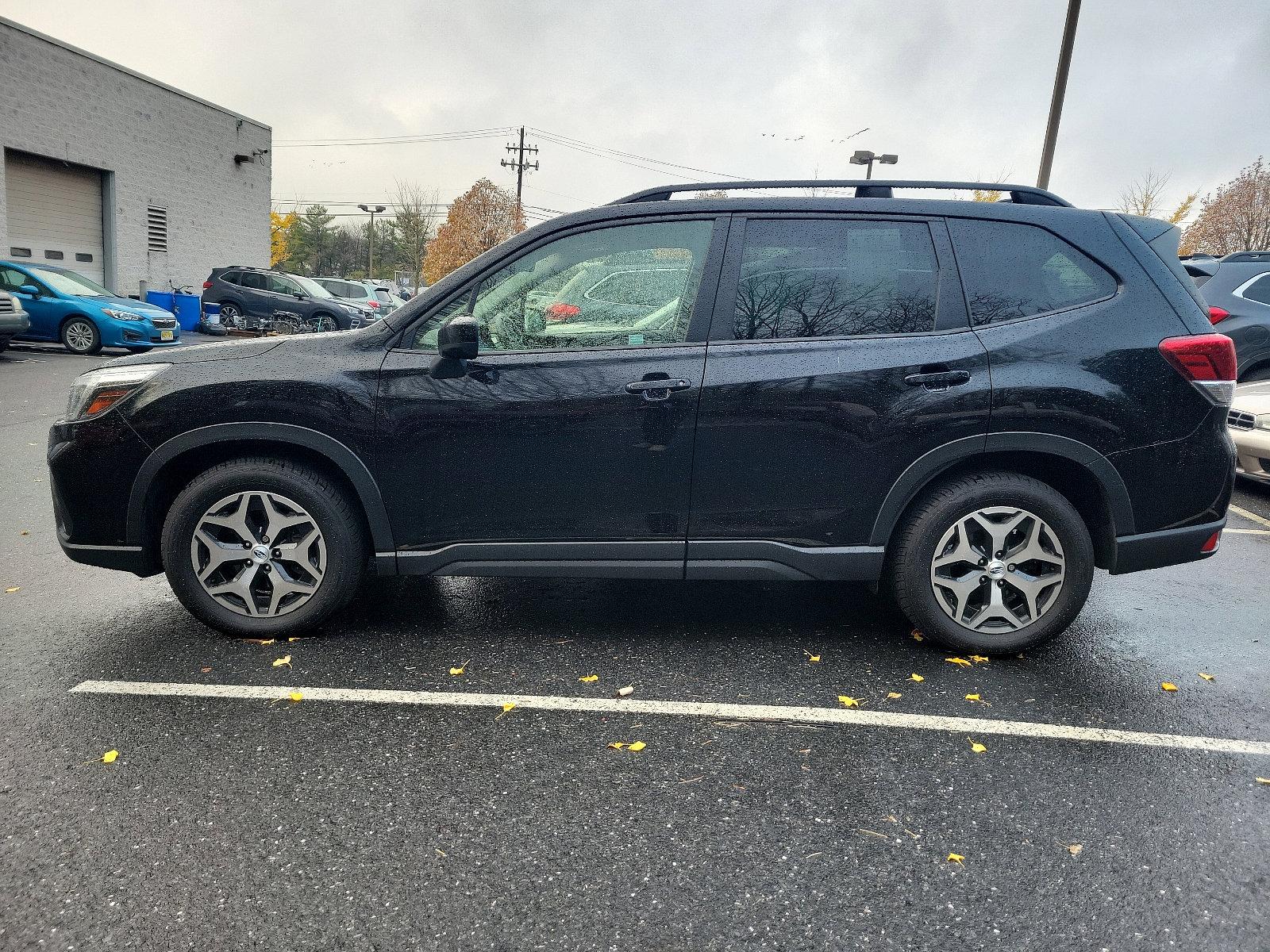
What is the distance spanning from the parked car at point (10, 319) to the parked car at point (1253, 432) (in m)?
16.5

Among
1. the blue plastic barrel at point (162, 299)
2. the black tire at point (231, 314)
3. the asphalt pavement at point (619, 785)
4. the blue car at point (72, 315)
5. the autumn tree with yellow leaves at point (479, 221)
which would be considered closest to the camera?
the asphalt pavement at point (619, 785)

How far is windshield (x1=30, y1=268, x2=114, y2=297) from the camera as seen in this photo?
16.1m

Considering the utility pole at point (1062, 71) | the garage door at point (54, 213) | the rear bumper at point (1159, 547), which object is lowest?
the rear bumper at point (1159, 547)

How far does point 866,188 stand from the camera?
152 inches

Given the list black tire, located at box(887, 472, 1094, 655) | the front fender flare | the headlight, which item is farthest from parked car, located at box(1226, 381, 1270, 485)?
the headlight

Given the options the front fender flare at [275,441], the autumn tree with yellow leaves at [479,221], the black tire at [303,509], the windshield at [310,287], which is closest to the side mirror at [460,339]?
the front fender flare at [275,441]

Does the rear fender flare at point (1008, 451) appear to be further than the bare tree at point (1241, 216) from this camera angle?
No

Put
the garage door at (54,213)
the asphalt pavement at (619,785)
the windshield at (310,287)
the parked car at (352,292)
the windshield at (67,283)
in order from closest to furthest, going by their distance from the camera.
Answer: the asphalt pavement at (619,785)
the windshield at (67,283)
the garage door at (54,213)
the windshield at (310,287)
the parked car at (352,292)

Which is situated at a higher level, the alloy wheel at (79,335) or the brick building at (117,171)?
the brick building at (117,171)

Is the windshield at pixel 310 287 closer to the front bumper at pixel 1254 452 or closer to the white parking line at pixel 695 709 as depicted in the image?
the front bumper at pixel 1254 452

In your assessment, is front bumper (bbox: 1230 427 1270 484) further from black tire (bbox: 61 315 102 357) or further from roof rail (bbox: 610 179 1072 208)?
black tire (bbox: 61 315 102 357)

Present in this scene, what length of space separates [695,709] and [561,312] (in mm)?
1710

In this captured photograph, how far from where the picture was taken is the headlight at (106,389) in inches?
147

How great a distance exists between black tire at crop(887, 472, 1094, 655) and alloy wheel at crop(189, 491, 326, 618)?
8.23 ft
